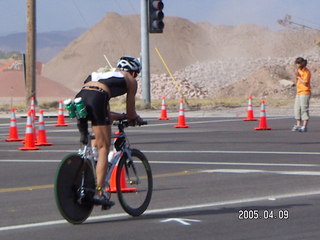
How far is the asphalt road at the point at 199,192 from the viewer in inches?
354

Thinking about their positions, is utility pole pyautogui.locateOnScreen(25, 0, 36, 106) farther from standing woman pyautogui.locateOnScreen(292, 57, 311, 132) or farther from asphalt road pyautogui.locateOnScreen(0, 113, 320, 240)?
standing woman pyautogui.locateOnScreen(292, 57, 311, 132)

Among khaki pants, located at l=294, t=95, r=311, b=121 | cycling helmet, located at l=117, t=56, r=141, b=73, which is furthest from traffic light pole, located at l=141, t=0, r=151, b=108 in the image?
cycling helmet, located at l=117, t=56, r=141, b=73

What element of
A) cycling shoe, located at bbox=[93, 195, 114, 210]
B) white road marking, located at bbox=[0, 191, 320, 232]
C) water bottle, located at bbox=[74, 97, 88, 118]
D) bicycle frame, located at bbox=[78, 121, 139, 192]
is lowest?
white road marking, located at bbox=[0, 191, 320, 232]

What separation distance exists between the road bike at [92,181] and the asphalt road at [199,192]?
157mm

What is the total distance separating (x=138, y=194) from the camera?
10094mm

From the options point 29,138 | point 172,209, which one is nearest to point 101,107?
point 172,209

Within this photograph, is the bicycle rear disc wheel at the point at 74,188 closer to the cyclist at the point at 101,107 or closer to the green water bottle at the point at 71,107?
the cyclist at the point at 101,107

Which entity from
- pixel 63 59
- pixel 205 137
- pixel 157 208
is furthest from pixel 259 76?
pixel 63 59

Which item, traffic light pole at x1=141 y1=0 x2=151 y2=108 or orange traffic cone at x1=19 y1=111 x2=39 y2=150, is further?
traffic light pole at x1=141 y1=0 x2=151 y2=108

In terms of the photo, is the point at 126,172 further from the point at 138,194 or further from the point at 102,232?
the point at 102,232

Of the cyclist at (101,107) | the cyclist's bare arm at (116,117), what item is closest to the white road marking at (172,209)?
the cyclist at (101,107)

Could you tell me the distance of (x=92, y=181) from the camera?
9500 mm

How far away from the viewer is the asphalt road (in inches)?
354

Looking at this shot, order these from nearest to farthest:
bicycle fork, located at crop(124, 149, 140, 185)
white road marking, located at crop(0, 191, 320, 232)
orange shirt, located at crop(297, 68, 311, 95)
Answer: white road marking, located at crop(0, 191, 320, 232)
bicycle fork, located at crop(124, 149, 140, 185)
orange shirt, located at crop(297, 68, 311, 95)
